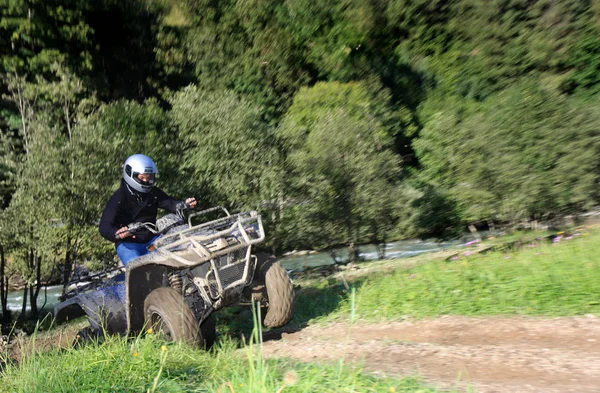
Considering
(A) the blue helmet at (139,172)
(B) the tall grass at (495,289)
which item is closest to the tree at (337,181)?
(B) the tall grass at (495,289)

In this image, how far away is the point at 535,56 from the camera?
32.2 m

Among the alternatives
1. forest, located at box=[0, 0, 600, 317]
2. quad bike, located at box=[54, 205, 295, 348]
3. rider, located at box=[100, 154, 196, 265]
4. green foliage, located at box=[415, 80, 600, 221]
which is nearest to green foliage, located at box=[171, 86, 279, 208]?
forest, located at box=[0, 0, 600, 317]

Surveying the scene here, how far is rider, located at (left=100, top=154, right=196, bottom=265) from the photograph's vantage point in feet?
24.5

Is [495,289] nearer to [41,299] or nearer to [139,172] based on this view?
[139,172]

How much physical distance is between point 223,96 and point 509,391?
12.5 metres

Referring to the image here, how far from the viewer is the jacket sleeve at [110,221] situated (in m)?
7.36

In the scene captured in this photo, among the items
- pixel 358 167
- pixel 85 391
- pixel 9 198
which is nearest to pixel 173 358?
pixel 85 391

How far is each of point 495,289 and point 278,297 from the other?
9.35ft

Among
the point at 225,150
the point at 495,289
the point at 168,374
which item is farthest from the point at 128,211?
the point at 225,150

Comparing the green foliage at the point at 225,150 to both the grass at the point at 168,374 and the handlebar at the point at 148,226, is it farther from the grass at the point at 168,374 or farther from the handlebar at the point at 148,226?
the grass at the point at 168,374

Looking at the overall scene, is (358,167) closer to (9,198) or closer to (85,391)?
(9,198)

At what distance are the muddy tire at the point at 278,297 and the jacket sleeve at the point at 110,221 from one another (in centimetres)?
186

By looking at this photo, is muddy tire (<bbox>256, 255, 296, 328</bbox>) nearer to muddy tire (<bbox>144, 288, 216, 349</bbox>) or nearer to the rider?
muddy tire (<bbox>144, 288, 216, 349</bbox>)

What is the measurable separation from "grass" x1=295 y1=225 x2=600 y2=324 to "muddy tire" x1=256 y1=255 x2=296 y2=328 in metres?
1.20
